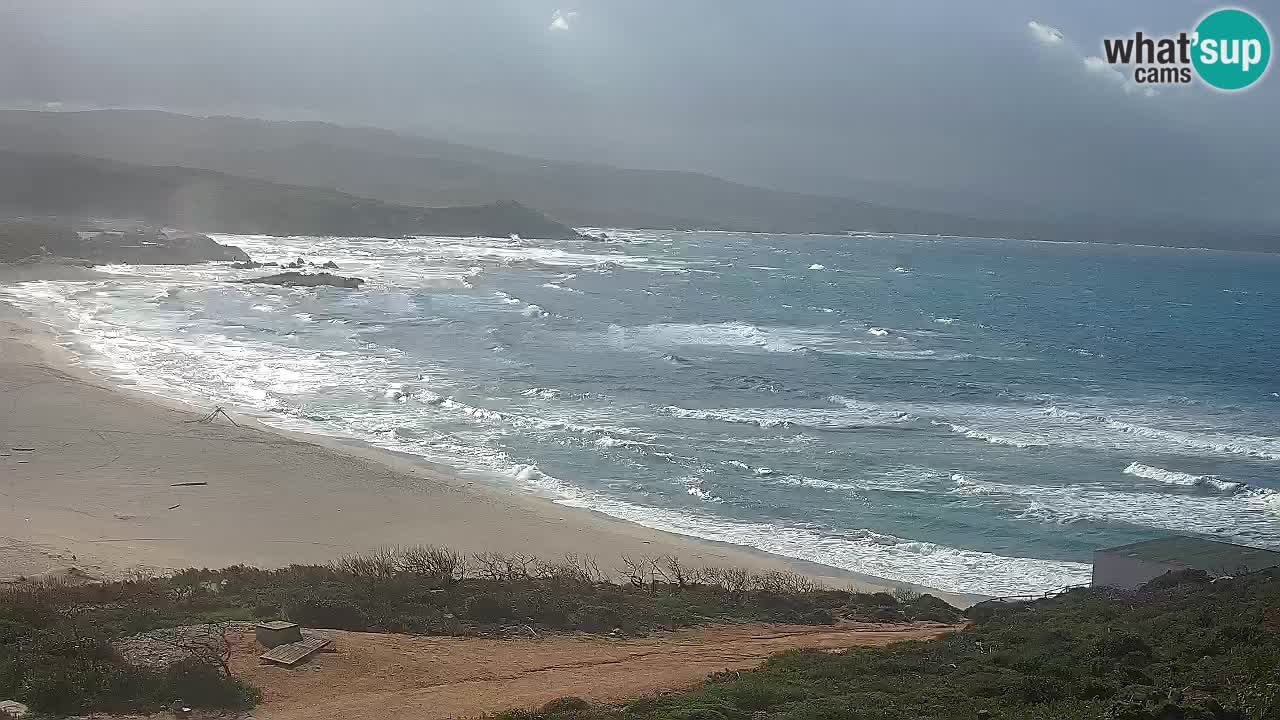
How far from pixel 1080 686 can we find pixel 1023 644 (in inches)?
78.9

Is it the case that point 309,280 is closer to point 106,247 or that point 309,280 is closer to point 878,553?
point 106,247

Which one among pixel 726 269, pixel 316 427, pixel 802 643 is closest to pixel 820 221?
pixel 726 269

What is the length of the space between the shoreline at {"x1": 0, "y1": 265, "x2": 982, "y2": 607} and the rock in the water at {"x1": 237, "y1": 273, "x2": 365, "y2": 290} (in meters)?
35.1

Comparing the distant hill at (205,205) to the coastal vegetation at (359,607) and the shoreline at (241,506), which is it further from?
the coastal vegetation at (359,607)

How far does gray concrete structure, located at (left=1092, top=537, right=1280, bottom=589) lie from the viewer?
58.8 feet

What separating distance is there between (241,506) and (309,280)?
148ft

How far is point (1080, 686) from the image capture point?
10102mm

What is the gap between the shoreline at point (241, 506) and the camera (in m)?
19.6

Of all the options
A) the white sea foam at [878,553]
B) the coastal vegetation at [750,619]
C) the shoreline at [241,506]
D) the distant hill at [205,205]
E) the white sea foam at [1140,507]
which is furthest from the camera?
the distant hill at [205,205]

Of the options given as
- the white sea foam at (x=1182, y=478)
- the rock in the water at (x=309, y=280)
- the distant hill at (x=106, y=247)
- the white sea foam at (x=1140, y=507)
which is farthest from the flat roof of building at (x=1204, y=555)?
the distant hill at (x=106, y=247)

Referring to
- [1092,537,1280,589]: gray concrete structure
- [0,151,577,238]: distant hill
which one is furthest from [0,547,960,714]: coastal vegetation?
[0,151,577,238]: distant hill

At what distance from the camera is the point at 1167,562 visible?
18016 millimetres

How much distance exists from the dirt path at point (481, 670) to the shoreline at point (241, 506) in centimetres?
625

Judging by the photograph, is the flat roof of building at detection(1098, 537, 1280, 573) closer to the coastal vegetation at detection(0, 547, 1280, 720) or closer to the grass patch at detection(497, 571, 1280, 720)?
the coastal vegetation at detection(0, 547, 1280, 720)
